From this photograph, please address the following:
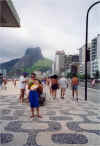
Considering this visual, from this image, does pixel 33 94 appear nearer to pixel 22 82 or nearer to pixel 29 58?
pixel 29 58

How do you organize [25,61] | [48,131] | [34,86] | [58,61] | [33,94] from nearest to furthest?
[48,131]
[33,94]
[34,86]
[25,61]
[58,61]

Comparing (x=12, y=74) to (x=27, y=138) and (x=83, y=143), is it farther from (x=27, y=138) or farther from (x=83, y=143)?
(x=83, y=143)

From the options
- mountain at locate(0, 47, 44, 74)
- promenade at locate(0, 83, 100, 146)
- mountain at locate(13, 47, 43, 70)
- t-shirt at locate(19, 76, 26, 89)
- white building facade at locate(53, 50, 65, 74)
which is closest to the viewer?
promenade at locate(0, 83, 100, 146)

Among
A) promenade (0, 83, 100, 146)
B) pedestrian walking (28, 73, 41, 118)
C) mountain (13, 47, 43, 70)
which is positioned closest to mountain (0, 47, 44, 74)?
mountain (13, 47, 43, 70)

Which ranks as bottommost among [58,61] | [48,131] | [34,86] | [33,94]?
[48,131]

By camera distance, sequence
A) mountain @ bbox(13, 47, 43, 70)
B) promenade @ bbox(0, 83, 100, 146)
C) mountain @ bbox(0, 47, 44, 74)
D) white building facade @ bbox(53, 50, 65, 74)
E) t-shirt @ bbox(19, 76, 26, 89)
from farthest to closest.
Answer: white building facade @ bbox(53, 50, 65, 74) → t-shirt @ bbox(19, 76, 26, 89) → mountain @ bbox(13, 47, 43, 70) → mountain @ bbox(0, 47, 44, 74) → promenade @ bbox(0, 83, 100, 146)

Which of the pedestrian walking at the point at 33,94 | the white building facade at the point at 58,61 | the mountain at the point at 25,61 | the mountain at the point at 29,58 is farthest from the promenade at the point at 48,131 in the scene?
the white building facade at the point at 58,61

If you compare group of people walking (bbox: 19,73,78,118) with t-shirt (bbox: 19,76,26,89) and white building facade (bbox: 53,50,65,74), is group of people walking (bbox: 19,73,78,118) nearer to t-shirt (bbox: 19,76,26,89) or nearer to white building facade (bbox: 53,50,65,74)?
t-shirt (bbox: 19,76,26,89)

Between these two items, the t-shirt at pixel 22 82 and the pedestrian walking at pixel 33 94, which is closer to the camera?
the pedestrian walking at pixel 33 94

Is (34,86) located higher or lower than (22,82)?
higher

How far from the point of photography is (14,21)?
17.0 ft

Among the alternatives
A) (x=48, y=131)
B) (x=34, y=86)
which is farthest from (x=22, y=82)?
(x=48, y=131)

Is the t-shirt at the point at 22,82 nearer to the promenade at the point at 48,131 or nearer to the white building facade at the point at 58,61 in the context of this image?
the promenade at the point at 48,131

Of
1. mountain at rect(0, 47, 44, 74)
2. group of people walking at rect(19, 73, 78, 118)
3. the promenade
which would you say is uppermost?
mountain at rect(0, 47, 44, 74)
